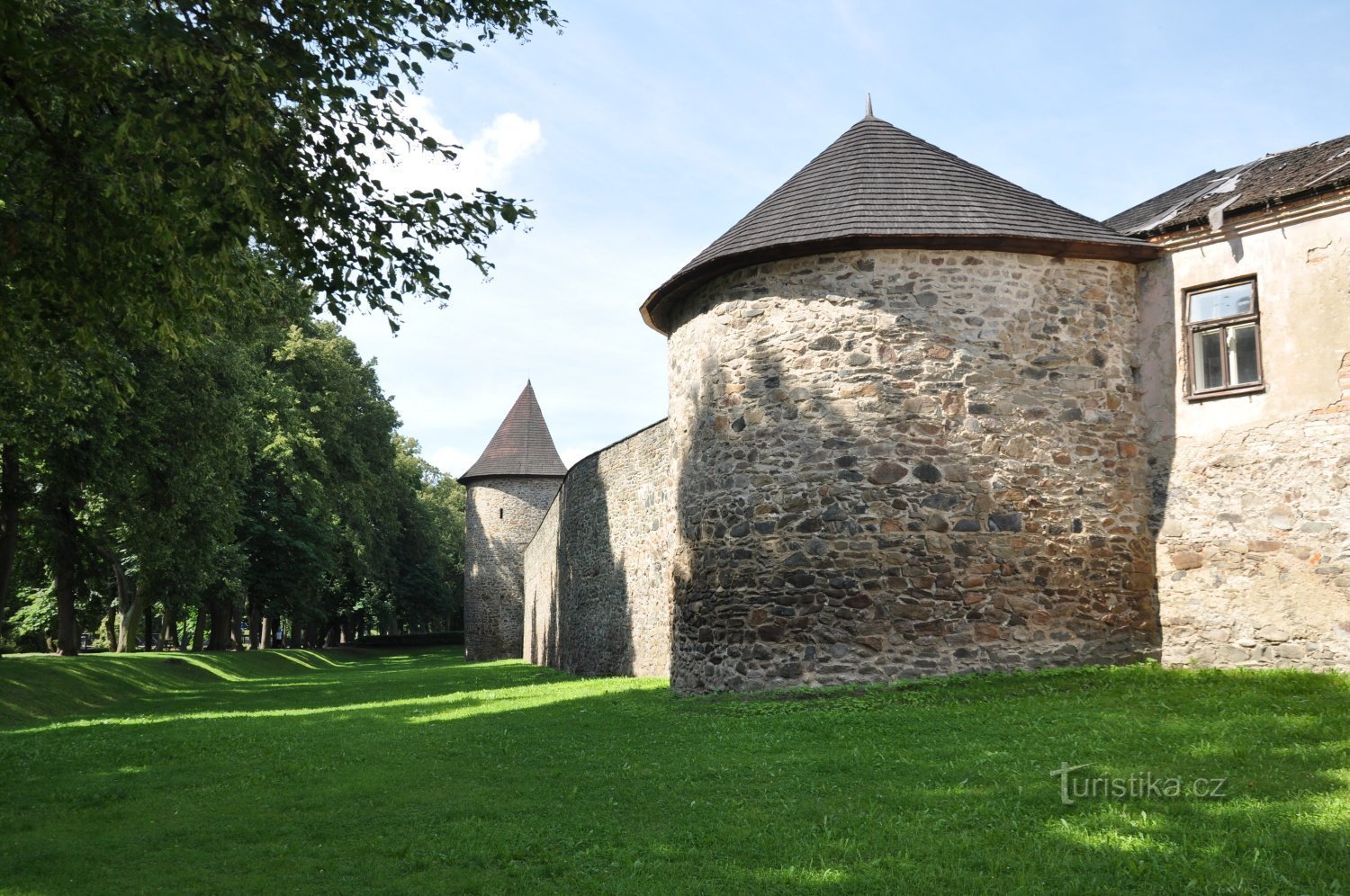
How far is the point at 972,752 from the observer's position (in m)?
7.46

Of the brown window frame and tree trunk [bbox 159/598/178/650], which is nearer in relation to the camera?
the brown window frame

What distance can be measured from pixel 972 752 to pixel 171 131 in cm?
669

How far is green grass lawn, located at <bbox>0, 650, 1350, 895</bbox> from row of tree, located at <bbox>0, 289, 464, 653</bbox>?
3.86 m

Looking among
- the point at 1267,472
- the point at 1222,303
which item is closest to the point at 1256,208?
the point at 1222,303

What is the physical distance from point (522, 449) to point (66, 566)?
19.0 meters

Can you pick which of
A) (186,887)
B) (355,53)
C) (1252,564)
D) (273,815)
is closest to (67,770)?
(273,815)

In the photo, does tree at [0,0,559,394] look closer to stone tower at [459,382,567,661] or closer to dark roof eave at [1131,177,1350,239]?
dark roof eave at [1131,177,1350,239]

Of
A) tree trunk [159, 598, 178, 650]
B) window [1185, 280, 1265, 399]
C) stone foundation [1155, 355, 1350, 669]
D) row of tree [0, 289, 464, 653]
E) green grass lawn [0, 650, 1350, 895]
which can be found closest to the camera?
green grass lawn [0, 650, 1350, 895]

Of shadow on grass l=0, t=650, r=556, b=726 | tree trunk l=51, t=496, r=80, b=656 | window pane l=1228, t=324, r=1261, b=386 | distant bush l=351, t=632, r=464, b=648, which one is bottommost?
A: distant bush l=351, t=632, r=464, b=648

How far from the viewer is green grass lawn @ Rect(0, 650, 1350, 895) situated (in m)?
4.93

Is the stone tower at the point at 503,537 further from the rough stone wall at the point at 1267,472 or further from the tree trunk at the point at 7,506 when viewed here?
the rough stone wall at the point at 1267,472

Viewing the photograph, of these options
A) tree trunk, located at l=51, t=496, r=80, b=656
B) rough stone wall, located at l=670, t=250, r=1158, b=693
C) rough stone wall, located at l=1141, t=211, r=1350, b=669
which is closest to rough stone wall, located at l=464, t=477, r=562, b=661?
tree trunk, located at l=51, t=496, r=80, b=656

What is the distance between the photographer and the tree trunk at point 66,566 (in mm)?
22156

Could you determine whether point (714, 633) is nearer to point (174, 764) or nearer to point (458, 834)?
point (174, 764)
